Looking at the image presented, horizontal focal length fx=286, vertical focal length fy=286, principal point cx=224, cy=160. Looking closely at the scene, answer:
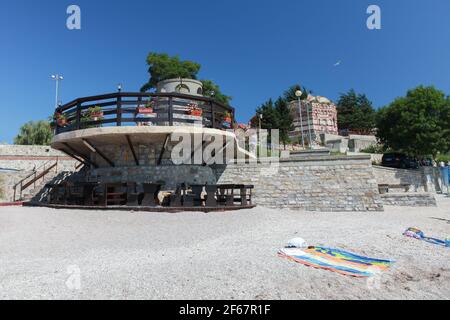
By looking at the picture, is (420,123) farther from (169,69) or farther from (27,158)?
(27,158)

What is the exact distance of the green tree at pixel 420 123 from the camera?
2744 cm

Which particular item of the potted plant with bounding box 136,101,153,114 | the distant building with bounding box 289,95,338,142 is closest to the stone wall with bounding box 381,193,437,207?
the potted plant with bounding box 136,101,153,114

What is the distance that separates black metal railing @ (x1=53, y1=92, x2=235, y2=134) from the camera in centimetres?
1140

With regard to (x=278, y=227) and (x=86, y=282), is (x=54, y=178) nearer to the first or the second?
(x=278, y=227)

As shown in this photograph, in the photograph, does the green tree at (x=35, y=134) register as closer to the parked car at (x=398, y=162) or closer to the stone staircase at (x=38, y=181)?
the stone staircase at (x=38, y=181)

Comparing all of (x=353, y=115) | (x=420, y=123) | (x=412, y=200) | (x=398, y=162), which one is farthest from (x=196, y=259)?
(x=353, y=115)

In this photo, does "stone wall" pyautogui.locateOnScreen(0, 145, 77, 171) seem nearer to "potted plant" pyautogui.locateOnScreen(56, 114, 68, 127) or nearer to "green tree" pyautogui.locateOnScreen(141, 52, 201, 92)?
"green tree" pyautogui.locateOnScreen(141, 52, 201, 92)

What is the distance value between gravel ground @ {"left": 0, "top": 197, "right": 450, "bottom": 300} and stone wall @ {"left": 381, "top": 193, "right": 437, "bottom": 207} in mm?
5619

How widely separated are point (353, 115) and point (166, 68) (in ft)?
144

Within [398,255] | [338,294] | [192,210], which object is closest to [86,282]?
[338,294]

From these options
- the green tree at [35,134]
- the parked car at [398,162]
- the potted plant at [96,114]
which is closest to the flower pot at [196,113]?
the potted plant at [96,114]

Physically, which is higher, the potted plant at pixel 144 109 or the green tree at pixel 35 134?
the green tree at pixel 35 134

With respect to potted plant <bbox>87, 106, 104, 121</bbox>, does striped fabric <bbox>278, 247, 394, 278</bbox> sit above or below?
below
